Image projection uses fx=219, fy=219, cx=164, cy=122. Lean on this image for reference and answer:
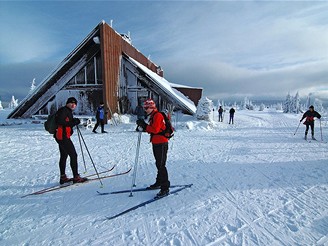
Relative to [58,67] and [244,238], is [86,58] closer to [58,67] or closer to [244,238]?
[58,67]

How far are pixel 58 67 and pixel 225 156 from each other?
14725mm

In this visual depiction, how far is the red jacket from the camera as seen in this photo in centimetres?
429

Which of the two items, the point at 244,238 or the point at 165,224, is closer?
the point at 244,238

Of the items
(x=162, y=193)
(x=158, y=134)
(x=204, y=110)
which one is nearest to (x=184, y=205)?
(x=162, y=193)

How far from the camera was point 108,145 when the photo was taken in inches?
390

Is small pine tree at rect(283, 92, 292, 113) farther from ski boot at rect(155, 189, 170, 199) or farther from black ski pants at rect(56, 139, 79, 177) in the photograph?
black ski pants at rect(56, 139, 79, 177)

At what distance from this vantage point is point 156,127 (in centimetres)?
429

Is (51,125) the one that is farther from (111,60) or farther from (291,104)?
(291,104)

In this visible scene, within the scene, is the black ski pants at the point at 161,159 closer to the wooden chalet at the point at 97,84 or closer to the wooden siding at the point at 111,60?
the wooden chalet at the point at 97,84

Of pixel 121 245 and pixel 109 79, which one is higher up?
pixel 109 79

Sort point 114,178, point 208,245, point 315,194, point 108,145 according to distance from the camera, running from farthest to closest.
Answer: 1. point 108,145
2. point 114,178
3. point 315,194
4. point 208,245

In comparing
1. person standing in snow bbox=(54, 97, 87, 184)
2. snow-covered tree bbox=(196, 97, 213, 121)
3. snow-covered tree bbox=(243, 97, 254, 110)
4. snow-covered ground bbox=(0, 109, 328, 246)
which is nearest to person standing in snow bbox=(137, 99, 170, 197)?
snow-covered ground bbox=(0, 109, 328, 246)

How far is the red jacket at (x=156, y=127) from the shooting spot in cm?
429

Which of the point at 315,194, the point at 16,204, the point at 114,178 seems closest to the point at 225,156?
the point at 315,194
